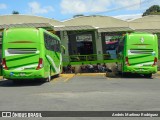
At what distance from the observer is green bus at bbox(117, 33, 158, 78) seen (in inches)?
1056

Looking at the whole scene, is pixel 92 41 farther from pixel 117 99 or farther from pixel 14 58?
pixel 117 99

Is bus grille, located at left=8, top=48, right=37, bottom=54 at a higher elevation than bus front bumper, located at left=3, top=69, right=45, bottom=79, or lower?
higher

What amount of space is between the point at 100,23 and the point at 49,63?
1999 centimetres

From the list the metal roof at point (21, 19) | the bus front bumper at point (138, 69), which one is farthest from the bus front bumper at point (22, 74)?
the metal roof at point (21, 19)

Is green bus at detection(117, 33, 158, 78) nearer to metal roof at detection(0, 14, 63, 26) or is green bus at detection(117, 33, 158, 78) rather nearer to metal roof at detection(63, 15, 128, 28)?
metal roof at detection(63, 15, 128, 28)

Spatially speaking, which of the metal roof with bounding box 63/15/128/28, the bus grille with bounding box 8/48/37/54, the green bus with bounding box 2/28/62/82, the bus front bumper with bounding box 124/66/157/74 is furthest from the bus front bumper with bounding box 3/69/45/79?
the metal roof with bounding box 63/15/128/28

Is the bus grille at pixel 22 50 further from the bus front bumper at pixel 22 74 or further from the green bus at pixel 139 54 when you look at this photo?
the green bus at pixel 139 54

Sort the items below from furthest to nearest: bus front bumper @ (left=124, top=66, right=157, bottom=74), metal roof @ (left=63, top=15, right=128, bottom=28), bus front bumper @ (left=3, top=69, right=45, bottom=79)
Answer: metal roof @ (left=63, top=15, right=128, bottom=28) < bus front bumper @ (left=124, top=66, right=157, bottom=74) < bus front bumper @ (left=3, top=69, right=45, bottom=79)

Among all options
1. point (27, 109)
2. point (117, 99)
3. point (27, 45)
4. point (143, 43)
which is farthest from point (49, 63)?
point (27, 109)

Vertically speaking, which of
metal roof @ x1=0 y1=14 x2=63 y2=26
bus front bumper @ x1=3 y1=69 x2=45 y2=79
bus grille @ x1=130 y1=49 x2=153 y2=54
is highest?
metal roof @ x1=0 y1=14 x2=63 y2=26

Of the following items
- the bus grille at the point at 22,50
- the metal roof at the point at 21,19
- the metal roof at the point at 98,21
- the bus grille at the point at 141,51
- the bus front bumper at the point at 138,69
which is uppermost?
the metal roof at the point at 21,19

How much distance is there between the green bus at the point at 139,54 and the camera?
26812mm

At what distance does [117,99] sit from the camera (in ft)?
47.1

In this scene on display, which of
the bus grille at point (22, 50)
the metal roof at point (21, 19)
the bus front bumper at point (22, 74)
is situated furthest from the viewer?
the metal roof at point (21, 19)
